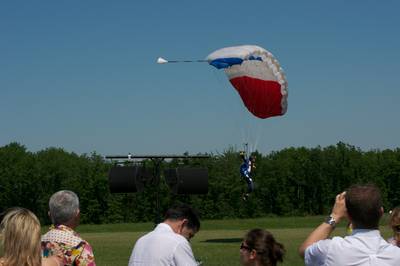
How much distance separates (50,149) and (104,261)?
5748cm

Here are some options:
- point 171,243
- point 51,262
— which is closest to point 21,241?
point 51,262

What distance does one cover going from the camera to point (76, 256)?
5230mm

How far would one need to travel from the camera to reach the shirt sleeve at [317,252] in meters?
3.88

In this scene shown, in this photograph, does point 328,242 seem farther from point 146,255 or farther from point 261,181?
point 261,181

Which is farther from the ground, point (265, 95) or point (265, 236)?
point (265, 95)

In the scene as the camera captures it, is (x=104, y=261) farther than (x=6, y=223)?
Yes

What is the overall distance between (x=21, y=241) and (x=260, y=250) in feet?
4.52

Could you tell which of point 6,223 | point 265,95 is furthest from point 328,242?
point 265,95

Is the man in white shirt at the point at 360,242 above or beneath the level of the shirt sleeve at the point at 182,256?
above

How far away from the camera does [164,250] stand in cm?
535

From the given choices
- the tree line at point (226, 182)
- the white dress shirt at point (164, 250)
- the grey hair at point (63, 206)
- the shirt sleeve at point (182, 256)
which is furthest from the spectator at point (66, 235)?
the tree line at point (226, 182)

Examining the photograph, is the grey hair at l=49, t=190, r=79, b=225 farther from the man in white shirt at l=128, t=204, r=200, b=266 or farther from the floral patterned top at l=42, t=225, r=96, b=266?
the man in white shirt at l=128, t=204, r=200, b=266

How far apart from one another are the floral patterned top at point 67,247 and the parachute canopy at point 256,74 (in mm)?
15936

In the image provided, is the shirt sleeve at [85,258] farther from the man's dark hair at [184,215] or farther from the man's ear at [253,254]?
the man's ear at [253,254]
